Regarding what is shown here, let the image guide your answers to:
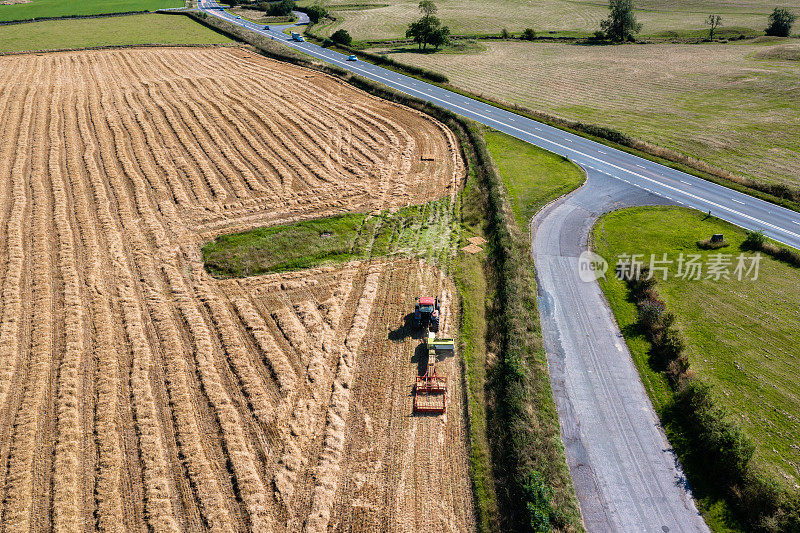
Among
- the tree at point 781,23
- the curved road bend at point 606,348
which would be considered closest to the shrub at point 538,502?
the curved road bend at point 606,348


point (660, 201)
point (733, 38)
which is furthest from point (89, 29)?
point (733, 38)

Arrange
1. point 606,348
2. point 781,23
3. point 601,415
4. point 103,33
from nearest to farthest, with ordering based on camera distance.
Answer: point 601,415, point 606,348, point 103,33, point 781,23

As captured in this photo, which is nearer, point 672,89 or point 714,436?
point 714,436

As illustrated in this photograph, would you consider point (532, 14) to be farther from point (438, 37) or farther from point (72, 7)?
point (72, 7)

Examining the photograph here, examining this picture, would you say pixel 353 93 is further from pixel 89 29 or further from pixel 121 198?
pixel 89 29

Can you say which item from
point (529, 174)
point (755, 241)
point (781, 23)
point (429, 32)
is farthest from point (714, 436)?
point (781, 23)

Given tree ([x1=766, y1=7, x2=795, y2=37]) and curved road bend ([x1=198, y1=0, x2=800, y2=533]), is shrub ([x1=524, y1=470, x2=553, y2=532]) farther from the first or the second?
tree ([x1=766, y1=7, x2=795, y2=37])
